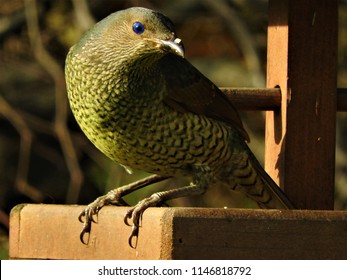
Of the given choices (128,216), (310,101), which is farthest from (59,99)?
(128,216)

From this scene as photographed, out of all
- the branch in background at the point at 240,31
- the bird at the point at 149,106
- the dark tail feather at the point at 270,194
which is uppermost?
the branch in background at the point at 240,31

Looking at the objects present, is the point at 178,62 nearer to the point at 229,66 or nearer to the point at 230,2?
the point at 230,2

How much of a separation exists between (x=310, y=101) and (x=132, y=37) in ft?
2.04

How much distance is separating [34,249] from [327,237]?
2.97ft

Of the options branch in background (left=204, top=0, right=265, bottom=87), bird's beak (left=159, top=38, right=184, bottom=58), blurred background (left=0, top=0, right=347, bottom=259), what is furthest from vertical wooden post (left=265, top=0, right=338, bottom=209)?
branch in background (left=204, top=0, right=265, bottom=87)

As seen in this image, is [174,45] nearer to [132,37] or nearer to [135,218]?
[132,37]

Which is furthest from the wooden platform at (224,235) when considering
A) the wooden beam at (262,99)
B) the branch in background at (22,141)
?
the branch in background at (22,141)

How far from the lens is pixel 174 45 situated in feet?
11.9

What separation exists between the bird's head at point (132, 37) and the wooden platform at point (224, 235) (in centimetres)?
68

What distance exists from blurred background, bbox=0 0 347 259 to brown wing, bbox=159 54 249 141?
2.33 meters

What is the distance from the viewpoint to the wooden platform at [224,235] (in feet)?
9.69

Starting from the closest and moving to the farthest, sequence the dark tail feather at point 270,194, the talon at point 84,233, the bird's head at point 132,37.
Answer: the talon at point 84,233 < the bird's head at point 132,37 < the dark tail feather at point 270,194

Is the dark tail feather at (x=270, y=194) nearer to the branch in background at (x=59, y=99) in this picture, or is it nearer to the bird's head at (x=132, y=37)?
the bird's head at (x=132, y=37)

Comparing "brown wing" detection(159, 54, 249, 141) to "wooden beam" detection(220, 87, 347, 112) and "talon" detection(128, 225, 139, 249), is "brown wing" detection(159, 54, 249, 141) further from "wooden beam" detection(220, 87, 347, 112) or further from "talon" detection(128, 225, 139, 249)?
"talon" detection(128, 225, 139, 249)
